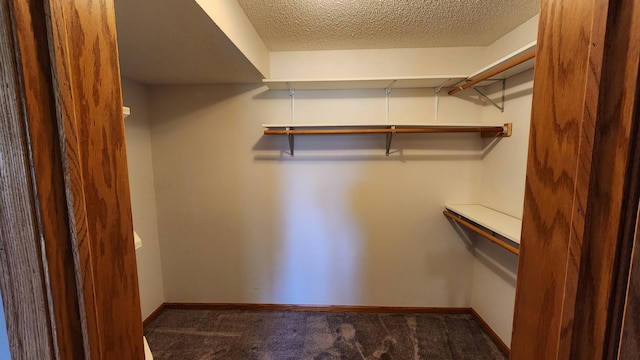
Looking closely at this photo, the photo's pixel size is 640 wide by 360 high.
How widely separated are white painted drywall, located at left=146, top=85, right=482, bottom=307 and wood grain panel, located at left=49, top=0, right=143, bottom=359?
174 centimetres

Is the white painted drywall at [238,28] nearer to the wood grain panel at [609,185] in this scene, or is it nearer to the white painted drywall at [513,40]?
the wood grain panel at [609,185]

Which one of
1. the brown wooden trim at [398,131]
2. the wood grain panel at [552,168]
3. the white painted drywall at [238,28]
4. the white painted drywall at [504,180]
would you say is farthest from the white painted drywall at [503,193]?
the white painted drywall at [238,28]

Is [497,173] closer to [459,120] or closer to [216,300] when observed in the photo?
[459,120]

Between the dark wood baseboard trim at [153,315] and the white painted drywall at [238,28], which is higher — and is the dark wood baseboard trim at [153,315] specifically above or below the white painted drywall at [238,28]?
below

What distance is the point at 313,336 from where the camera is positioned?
2092 millimetres

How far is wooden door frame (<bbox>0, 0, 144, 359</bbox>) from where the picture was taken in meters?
0.35

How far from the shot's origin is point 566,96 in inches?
18.8

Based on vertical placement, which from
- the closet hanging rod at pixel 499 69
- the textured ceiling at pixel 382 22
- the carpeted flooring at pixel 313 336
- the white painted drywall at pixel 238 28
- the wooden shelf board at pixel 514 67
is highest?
the textured ceiling at pixel 382 22

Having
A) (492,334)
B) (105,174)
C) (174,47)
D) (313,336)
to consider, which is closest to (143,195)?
(174,47)

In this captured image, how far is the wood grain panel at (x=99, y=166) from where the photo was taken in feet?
1.30

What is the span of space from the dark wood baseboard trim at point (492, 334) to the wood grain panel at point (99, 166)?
7.86 ft

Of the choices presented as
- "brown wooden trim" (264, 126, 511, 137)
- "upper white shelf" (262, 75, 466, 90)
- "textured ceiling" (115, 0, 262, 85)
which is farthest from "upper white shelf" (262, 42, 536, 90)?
"brown wooden trim" (264, 126, 511, 137)

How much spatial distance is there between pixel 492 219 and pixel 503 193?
298mm

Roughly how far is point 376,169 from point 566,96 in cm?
178
